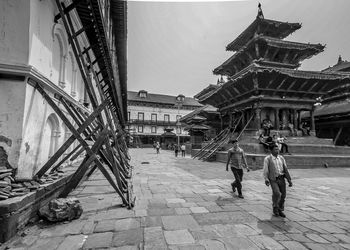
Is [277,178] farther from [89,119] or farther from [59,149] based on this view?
[59,149]

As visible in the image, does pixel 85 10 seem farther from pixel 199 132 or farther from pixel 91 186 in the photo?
pixel 199 132

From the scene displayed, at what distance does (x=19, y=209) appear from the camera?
2883 millimetres

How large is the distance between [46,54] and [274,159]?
617 cm

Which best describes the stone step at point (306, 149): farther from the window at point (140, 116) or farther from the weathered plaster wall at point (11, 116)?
the window at point (140, 116)

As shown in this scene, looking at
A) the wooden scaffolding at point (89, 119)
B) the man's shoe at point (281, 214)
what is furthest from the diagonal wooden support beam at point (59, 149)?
the man's shoe at point (281, 214)

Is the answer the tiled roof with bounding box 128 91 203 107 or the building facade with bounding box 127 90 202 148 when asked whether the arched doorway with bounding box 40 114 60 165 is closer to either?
the building facade with bounding box 127 90 202 148

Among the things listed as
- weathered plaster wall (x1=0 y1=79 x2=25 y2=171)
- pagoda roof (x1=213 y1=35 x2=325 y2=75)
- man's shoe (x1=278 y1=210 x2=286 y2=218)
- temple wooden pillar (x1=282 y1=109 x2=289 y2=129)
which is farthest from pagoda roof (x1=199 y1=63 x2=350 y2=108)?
weathered plaster wall (x1=0 y1=79 x2=25 y2=171)

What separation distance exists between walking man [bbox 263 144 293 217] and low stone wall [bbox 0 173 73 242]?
469cm

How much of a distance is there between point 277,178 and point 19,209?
4.86m

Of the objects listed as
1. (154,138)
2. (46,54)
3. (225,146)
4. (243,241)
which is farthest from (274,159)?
(154,138)

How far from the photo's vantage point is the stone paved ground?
9.07 ft

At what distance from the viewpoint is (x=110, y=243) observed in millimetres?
2740

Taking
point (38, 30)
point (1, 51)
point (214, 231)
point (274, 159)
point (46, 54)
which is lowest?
point (214, 231)

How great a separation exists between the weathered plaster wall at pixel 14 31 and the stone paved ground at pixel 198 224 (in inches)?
131
